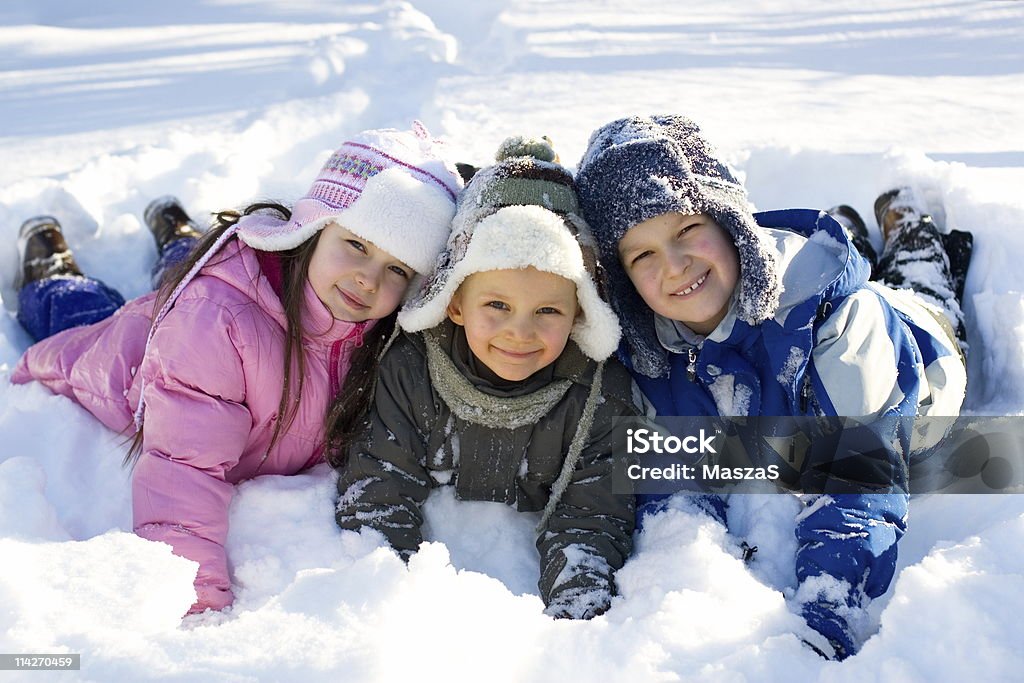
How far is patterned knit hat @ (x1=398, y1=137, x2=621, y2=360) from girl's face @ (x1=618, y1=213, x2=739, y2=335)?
0.32 ft

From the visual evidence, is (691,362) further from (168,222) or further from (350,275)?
(168,222)

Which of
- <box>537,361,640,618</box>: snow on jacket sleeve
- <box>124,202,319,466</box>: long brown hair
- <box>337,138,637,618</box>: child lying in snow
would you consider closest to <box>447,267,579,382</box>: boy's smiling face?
<box>337,138,637,618</box>: child lying in snow

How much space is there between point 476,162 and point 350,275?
5.42 feet

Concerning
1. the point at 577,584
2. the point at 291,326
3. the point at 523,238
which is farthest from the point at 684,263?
the point at 291,326

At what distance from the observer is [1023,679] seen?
39.3 inches

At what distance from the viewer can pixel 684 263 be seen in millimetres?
1633

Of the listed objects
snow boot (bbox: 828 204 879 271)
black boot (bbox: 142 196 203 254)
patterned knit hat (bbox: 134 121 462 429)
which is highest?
patterned knit hat (bbox: 134 121 462 429)

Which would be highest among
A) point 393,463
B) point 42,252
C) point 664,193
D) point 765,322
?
point 664,193

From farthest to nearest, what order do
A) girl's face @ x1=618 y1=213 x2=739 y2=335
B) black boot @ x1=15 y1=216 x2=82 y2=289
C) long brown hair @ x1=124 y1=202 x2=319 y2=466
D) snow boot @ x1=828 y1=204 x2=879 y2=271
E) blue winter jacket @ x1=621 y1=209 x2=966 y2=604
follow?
snow boot @ x1=828 y1=204 x2=879 y2=271 → black boot @ x1=15 y1=216 x2=82 y2=289 → long brown hair @ x1=124 y1=202 x2=319 y2=466 → girl's face @ x1=618 y1=213 x2=739 y2=335 → blue winter jacket @ x1=621 y1=209 x2=966 y2=604

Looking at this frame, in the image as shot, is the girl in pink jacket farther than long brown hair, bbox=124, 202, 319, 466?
No

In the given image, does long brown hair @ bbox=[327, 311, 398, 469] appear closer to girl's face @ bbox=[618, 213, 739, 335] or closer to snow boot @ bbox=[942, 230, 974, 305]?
girl's face @ bbox=[618, 213, 739, 335]

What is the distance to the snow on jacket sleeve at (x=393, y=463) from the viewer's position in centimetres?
166

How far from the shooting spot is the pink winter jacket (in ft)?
5.16

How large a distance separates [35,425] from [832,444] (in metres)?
1.81
